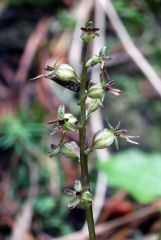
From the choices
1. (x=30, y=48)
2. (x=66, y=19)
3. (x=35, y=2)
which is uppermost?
(x=35, y=2)

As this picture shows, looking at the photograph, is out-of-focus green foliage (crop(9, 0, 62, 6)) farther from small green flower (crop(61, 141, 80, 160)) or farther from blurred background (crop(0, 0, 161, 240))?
small green flower (crop(61, 141, 80, 160))

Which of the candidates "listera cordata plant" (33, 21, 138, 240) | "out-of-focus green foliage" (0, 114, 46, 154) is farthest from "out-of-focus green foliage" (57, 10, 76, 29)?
"listera cordata plant" (33, 21, 138, 240)

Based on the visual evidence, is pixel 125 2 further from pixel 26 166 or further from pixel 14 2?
pixel 26 166

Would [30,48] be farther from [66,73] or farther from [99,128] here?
[66,73]

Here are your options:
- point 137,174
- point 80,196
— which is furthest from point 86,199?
point 137,174

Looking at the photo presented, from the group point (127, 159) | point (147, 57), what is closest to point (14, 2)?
point (147, 57)

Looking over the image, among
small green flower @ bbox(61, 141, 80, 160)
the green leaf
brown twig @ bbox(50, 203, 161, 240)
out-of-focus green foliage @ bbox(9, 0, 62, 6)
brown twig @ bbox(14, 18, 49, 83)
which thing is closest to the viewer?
small green flower @ bbox(61, 141, 80, 160)

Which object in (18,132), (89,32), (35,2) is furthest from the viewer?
(35,2)
